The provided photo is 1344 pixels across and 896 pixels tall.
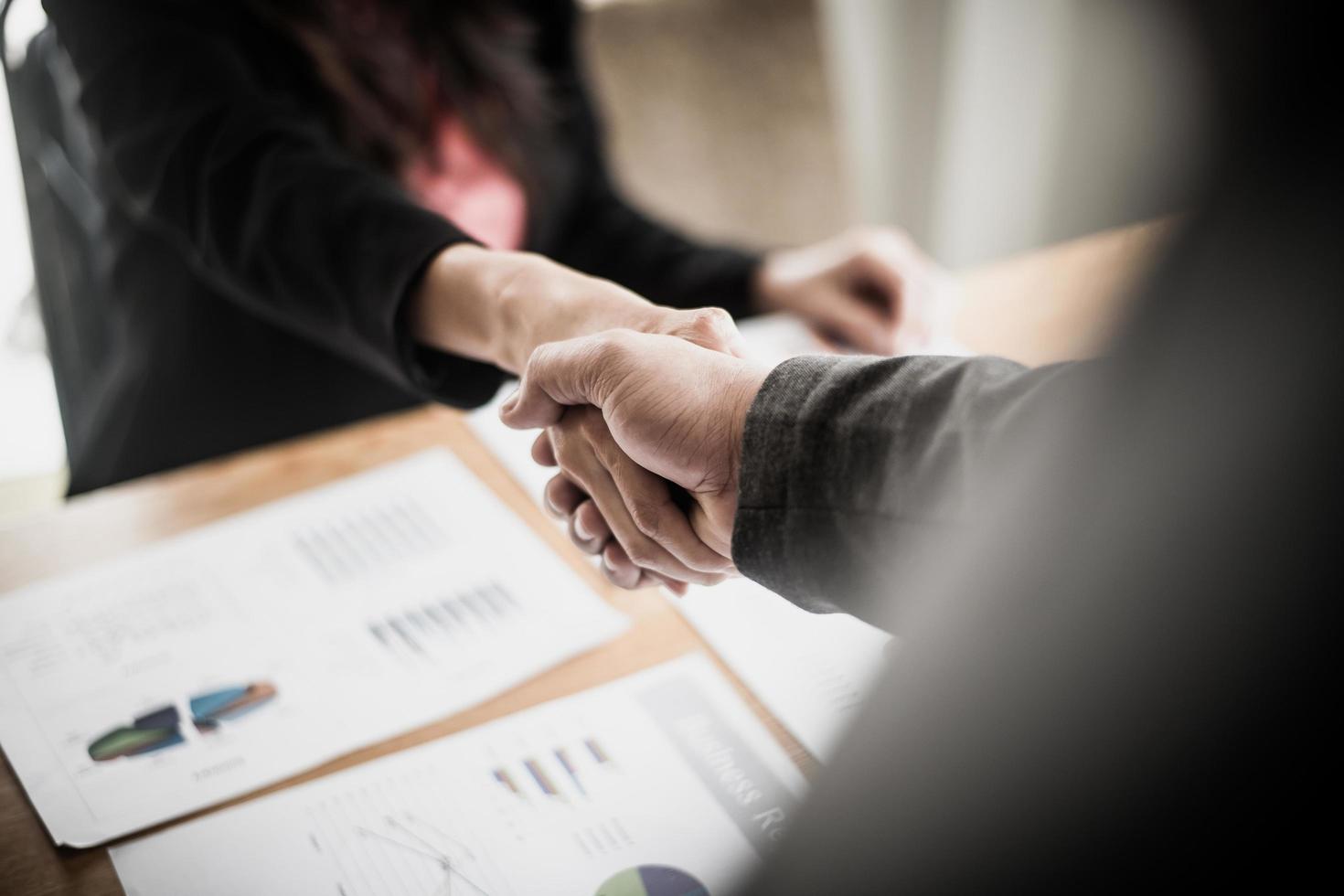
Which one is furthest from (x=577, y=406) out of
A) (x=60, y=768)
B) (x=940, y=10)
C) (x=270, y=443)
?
(x=940, y=10)

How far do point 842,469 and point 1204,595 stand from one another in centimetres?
21

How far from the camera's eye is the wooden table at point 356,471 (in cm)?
54

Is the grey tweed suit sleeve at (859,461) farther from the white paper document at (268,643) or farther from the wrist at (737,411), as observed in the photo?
the white paper document at (268,643)

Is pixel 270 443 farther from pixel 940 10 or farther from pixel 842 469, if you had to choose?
pixel 940 10

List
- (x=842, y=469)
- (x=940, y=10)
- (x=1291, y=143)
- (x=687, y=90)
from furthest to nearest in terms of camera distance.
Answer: (x=940, y=10) → (x=687, y=90) → (x=842, y=469) → (x=1291, y=143)

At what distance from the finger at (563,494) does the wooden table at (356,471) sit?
0.24 ft

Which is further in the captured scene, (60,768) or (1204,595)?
(60,768)

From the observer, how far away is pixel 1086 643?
0.30 m

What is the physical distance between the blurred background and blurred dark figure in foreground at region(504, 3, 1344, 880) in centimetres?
103

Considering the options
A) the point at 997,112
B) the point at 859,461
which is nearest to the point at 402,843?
the point at 859,461

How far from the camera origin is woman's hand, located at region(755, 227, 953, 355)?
972mm

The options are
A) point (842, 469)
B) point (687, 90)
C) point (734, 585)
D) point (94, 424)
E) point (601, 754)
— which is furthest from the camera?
point (687, 90)

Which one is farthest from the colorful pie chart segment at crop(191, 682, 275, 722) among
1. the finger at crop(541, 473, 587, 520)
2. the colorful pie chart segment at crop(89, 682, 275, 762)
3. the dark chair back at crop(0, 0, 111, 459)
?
the dark chair back at crop(0, 0, 111, 459)

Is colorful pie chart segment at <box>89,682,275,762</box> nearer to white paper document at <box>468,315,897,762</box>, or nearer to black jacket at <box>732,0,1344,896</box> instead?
white paper document at <box>468,315,897,762</box>
